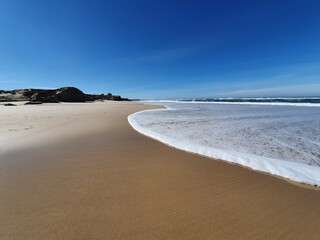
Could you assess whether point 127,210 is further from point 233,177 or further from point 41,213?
point 233,177

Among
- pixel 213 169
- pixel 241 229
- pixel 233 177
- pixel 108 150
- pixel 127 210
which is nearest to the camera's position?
pixel 241 229

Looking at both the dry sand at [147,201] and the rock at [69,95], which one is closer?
the dry sand at [147,201]

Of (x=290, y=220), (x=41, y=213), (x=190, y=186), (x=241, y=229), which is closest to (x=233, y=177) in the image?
(x=190, y=186)

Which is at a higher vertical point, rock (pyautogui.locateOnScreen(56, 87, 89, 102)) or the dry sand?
rock (pyautogui.locateOnScreen(56, 87, 89, 102))

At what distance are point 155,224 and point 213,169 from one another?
171cm

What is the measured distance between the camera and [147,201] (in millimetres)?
2170

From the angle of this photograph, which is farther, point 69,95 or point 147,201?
point 69,95

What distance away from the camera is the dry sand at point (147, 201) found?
1.69 metres

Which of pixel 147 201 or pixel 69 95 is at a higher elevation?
Answer: pixel 69 95

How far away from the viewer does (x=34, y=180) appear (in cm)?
268

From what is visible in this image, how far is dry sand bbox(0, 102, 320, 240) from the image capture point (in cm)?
169

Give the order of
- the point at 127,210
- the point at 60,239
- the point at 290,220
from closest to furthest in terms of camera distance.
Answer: the point at 60,239 < the point at 290,220 < the point at 127,210

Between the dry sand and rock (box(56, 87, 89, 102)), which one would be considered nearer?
the dry sand

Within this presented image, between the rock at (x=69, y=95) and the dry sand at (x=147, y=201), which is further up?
the rock at (x=69, y=95)
